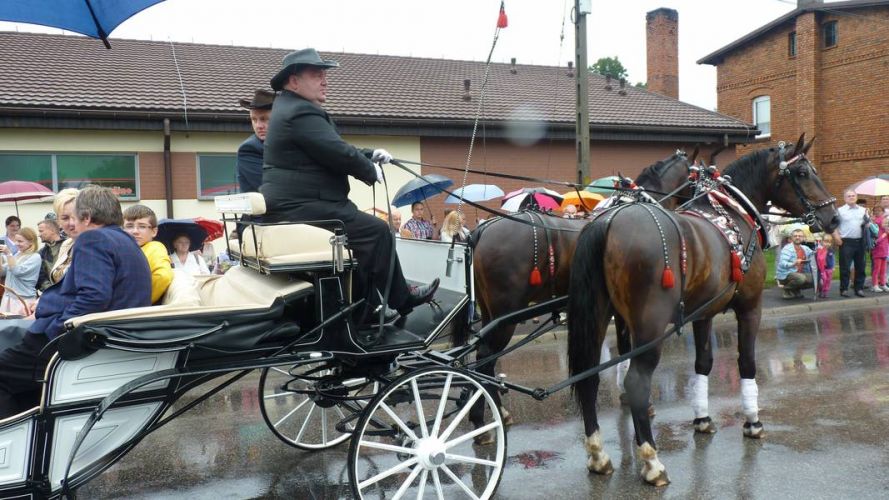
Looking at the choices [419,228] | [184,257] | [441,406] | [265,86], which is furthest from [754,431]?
[265,86]

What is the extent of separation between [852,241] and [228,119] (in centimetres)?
1177

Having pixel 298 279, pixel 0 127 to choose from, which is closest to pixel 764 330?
pixel 298 279

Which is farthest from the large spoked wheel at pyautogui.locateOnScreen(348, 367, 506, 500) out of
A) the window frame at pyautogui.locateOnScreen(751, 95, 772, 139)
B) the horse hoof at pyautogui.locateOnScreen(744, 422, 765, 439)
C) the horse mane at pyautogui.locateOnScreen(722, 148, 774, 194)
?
the window frame at pyautogui.locateOnScreen(751, 95, 772, 139)

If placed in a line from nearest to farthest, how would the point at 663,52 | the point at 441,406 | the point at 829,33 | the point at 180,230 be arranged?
the point at 441,406, the point at 180,230, the point at 829,33, the point at 663,52

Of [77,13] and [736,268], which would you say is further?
[736,268]

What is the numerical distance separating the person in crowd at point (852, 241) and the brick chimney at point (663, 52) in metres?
17.2

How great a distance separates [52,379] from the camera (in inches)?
137

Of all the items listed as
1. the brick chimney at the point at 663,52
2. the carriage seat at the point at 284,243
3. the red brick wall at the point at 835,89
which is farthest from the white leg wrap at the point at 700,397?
the brick chimney at the point at 663,52

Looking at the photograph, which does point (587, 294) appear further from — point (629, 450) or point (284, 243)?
point (284, 243)

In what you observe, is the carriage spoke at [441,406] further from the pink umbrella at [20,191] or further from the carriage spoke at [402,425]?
the pink umbrella at [20,191]

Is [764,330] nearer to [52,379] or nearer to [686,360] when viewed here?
[686,360]

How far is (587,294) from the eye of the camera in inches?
195

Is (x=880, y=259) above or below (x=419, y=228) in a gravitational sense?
below

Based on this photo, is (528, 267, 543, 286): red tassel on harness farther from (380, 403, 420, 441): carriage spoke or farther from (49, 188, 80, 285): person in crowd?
(49, 188, 80, 285): person in crowd
